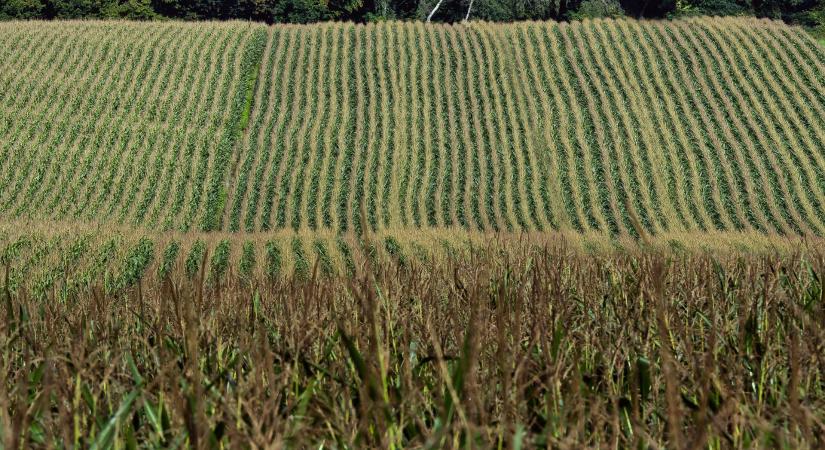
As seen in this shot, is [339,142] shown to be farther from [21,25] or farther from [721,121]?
[21,25]

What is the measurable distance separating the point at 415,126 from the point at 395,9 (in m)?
35.5

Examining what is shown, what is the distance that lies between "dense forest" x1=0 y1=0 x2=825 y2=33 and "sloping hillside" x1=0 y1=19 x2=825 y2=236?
18524mm

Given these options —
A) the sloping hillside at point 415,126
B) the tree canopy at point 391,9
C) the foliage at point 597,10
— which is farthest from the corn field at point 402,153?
the foliage at point 597,10

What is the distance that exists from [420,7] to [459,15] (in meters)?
2.64

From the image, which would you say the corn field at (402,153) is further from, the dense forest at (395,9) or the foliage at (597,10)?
the foliage at (597,10)

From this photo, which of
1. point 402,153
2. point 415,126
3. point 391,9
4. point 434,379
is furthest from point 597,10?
point 434,379

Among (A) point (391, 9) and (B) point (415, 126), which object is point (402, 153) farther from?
(A) point (391, 9)

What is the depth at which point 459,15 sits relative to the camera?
5903cm

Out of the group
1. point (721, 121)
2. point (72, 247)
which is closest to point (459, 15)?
point (721, 121)

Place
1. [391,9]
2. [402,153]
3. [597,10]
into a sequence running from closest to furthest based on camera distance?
[402,153]
[597,10]
[391,9]

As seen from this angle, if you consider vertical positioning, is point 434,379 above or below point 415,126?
above

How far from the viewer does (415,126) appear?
28594 mm

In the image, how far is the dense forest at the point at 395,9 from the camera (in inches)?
2186

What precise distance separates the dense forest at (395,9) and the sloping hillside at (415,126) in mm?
18524
